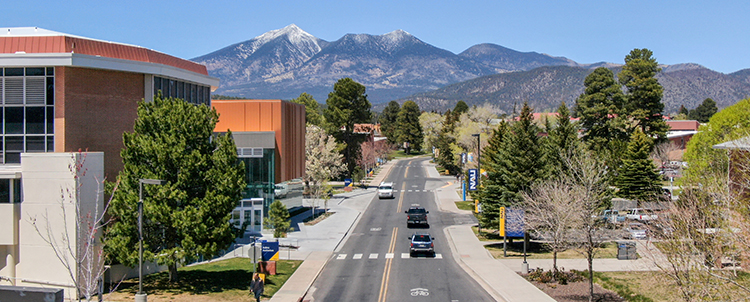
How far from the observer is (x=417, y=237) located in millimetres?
38250

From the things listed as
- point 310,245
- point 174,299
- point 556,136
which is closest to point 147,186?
point 174,299

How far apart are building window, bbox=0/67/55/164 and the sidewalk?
13.0 meters

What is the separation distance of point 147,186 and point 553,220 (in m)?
20.9

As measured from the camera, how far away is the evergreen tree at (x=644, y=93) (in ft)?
252

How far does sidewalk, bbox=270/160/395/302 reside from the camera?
28453 millimetres

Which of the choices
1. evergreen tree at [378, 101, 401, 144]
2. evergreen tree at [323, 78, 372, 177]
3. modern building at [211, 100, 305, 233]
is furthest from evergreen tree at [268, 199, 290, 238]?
evergreen tree at [378, 101, 401, 144]

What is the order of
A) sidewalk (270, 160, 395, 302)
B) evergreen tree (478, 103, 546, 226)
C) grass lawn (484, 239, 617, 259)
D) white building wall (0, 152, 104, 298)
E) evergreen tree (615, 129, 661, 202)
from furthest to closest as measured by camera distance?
1. evergreen tree (615, 129, 661, 202)
2. evergreen tree (478, 103, 546, 226)
3. grass lawn (484, 239, 617, 259)
4. sidewalk (270, 160, 395, 302)
5. white building wall (0, 152, 104, 298)

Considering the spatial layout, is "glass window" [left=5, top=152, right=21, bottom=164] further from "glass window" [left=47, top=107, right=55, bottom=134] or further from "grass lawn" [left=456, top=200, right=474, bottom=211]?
"grass lawn" [left=456, top=200, right=474, bottom=211]

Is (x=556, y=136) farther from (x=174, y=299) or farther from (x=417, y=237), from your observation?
(x=174, y=299)

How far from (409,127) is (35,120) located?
134 meters

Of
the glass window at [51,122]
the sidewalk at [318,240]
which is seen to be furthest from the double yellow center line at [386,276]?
the glass window at [51,122]

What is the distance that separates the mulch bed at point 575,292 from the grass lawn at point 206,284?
42.6 feet

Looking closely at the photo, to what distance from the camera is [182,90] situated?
33.4 meters

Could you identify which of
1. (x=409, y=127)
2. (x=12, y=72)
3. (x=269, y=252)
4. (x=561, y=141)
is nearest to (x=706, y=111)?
(x=409, y=127)
